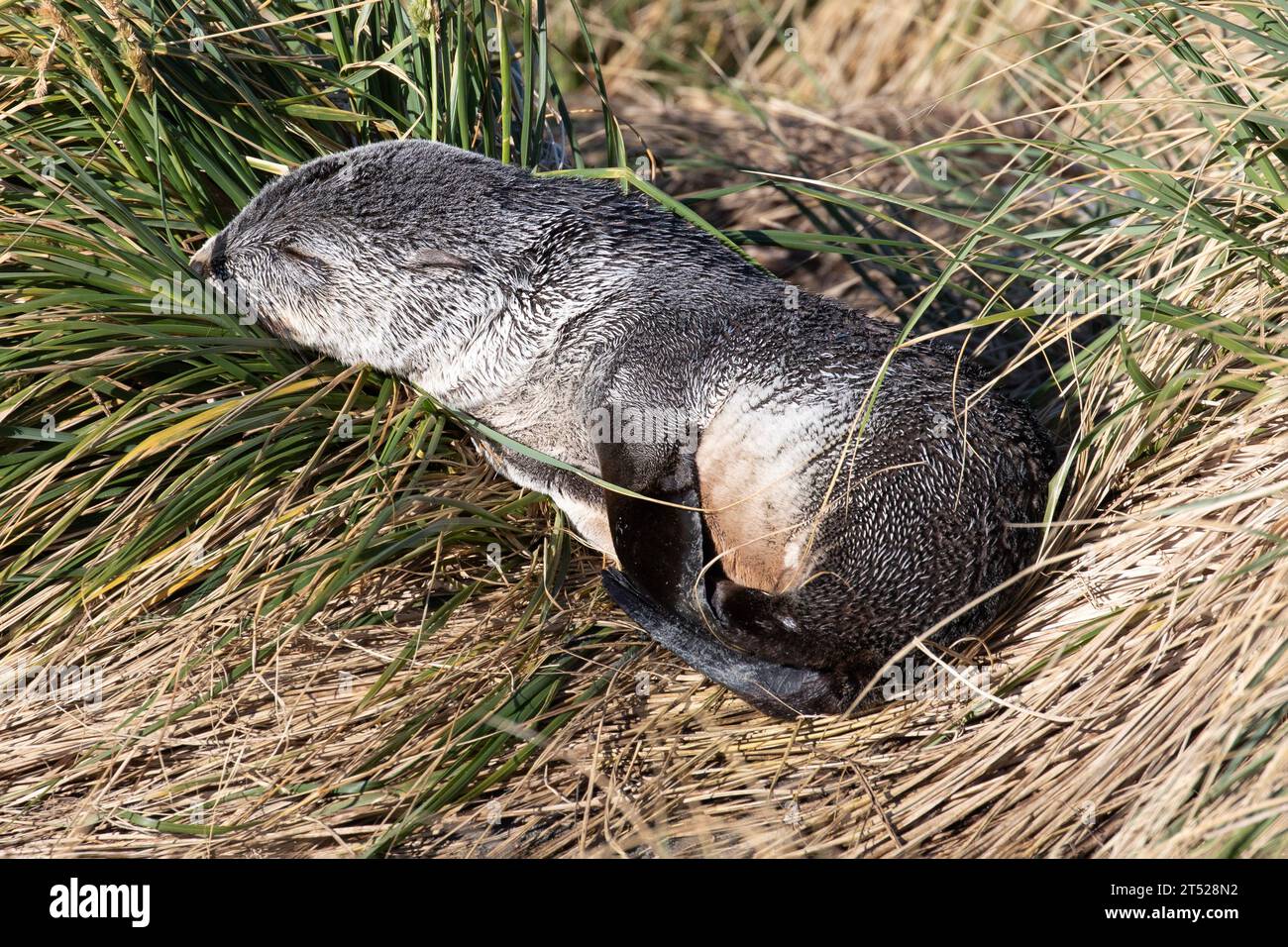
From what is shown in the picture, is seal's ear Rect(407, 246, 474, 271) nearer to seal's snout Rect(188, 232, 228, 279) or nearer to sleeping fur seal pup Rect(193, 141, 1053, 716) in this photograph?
sleeping fur seal pup Rect(193, 141, 1053, 716)

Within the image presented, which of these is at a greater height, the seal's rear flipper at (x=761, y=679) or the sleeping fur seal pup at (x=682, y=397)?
the sleeping fur seal pup at (x=682, y=397)

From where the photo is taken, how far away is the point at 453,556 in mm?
3645

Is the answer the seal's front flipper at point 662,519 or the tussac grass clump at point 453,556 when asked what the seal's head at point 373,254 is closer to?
the tussac grass clump at point 453,556

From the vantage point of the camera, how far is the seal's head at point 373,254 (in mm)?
3773

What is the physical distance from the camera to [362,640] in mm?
3449

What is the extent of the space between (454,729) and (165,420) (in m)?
1.32

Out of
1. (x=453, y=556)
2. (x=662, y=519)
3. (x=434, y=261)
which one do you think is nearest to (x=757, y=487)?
(x=662, y=519)

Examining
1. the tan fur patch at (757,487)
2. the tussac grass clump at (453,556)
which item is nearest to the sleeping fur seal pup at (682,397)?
the tan fur patch at (757,487)

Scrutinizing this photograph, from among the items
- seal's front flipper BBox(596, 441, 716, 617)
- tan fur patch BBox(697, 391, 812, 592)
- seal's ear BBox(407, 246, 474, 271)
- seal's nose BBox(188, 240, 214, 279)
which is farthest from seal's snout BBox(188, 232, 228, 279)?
tan fur patch BBox(697, 391, 812, 592)

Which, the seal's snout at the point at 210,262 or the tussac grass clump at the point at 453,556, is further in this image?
the seal's snout at the point at 210,262

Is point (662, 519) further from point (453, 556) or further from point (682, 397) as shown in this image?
point (453, 556)

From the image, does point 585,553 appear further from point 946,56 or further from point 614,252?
point 946,56

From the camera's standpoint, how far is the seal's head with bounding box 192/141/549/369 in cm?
377

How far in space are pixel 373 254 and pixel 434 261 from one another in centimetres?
22
